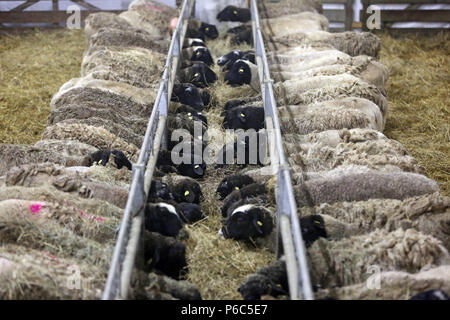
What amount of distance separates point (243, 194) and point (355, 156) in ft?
3.90

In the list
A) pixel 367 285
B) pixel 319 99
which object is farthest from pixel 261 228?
pixel 319 99

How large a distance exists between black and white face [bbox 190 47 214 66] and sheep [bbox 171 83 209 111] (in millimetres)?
1550

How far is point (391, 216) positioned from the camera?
16.5ft

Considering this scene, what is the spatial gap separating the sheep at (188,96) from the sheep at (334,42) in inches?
90.9

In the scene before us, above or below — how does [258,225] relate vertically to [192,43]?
below

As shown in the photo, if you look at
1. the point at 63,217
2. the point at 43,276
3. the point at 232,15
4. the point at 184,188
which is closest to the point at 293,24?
the point at 232,15

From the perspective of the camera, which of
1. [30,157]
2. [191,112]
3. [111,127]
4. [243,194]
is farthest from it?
[191,112]

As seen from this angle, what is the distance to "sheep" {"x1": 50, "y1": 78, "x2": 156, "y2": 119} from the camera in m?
7.60

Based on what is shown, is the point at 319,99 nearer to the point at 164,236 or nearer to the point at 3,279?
the point at 164,236

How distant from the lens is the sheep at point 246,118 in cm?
768

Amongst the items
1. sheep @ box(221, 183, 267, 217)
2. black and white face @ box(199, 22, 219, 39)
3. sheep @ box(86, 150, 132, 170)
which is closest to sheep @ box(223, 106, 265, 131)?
sheep @ box(221, 183, 267, 217)

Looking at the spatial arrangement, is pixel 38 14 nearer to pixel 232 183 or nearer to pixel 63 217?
pixel 232 183

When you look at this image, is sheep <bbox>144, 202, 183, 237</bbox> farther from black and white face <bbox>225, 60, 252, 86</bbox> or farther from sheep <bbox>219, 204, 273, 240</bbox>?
black and white face <bbox>225, 60, 252, 86</bbox>

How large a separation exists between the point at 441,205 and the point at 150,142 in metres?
2.60
